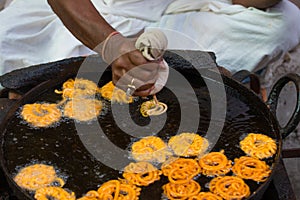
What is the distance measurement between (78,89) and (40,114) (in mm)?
212

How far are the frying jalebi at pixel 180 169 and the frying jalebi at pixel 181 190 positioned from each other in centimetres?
2

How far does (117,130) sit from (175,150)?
0.24 m

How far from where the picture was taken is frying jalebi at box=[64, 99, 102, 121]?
6.26ft

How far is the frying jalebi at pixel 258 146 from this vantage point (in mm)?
1720

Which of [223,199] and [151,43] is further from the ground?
[151,43]

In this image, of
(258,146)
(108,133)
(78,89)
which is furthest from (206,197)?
(78,89)

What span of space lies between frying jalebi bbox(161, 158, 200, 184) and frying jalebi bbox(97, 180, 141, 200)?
0.12 metres

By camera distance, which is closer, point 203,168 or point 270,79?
point 203,168

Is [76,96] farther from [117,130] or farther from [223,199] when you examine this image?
[223,199]

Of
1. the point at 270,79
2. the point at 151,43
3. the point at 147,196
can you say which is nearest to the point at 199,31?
the point at 270,79

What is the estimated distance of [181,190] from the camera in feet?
5.18

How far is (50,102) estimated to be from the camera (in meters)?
1.98

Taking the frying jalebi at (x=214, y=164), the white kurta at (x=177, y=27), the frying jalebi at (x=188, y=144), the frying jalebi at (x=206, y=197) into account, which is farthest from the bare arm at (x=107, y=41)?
the white kurta at (x=177, y=27)

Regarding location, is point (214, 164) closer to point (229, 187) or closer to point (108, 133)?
point (229, 187)
